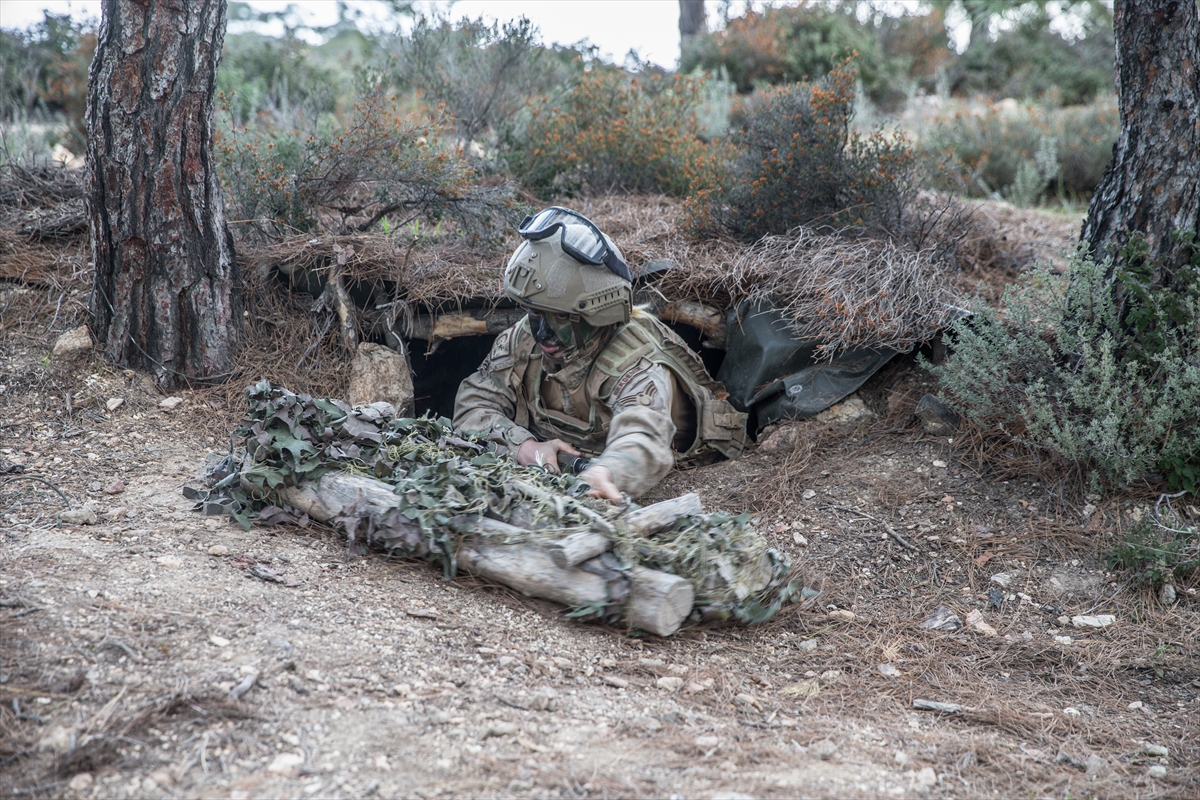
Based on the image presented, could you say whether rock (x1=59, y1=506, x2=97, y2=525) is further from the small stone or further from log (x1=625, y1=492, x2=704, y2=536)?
log (x1=625, y1=492, x2=704, y2=536)

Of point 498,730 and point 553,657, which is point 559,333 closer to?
point 553,657

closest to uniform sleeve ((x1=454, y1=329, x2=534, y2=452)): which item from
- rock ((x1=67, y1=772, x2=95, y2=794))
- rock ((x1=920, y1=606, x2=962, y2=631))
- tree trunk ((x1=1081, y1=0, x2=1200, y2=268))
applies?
rock ((x1=920, y1=606, x2=962, y2=631))

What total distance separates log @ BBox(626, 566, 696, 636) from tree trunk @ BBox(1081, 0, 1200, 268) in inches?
103

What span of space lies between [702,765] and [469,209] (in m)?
3.81

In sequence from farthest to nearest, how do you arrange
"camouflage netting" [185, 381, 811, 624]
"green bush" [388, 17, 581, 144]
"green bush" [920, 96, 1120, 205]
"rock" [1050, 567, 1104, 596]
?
"green bush" [920, 96, 1120, 205], "green bush" [388, 17, 581, 144], "rock" [1050, 567, 1104, 596], "camouflage netting" [185, 381, 811, 624]

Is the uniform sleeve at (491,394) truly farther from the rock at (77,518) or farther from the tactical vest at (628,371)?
the rock at (77,518)

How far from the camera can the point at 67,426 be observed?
3.92 metres

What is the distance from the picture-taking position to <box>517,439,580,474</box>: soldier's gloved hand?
3936 millimetres

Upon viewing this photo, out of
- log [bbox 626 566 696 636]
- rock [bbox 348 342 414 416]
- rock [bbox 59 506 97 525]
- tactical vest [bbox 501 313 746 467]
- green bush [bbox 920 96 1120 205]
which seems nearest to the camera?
log [bbox 626 566 696 636]

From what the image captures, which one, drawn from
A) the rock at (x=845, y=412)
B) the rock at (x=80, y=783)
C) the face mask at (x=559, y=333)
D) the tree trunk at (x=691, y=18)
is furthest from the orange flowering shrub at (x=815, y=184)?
the tree trunk at (x=691, y=18)

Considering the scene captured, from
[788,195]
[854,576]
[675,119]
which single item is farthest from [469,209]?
[854,576]

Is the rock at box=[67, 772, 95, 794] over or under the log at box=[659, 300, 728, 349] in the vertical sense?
under

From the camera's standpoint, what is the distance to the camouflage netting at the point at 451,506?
9.66ft

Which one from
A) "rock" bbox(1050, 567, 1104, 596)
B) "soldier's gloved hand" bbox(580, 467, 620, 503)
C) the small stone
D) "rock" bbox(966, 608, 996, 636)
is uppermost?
"soldier's gloved hand" bbox(580, 467, 620, 503)
